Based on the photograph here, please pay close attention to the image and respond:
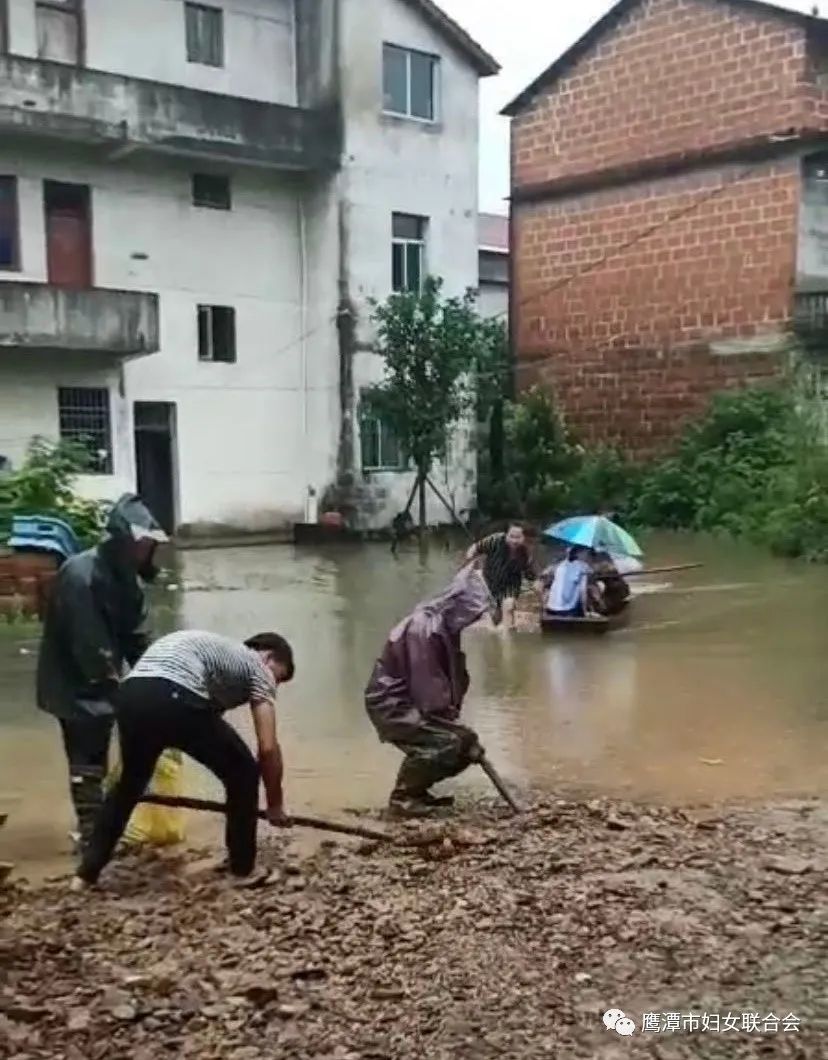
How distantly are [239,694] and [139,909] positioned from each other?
0.87 meters

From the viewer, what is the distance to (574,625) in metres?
12.8

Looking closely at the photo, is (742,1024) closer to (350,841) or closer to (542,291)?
(350,841)

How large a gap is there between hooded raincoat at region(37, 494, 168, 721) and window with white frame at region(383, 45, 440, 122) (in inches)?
836

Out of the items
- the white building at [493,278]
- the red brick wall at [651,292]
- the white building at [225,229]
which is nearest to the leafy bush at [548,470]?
the red brick wall at [651,292]

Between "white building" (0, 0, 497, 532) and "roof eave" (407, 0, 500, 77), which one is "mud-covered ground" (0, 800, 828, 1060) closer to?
"white building" (0, 0, 497, 532)

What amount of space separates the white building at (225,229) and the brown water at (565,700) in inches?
257

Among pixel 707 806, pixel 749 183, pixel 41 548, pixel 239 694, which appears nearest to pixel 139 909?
pixel 239 694

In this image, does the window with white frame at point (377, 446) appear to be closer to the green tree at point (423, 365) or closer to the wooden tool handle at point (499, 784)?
the green tree at point (423, 365)

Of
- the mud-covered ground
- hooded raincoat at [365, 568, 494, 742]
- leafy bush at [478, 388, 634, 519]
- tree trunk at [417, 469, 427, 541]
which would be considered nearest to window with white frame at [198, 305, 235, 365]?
tree trunk at [417, 469, 427, 541]

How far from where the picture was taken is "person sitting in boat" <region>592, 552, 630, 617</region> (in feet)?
43.8

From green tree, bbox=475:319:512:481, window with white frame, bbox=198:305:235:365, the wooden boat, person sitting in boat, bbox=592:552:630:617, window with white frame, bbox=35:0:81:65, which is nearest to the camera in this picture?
the wooden boat

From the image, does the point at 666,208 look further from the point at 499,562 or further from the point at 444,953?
the point at 444,953

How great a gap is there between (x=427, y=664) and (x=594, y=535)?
251 inches

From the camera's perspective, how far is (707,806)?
22.8 feet
